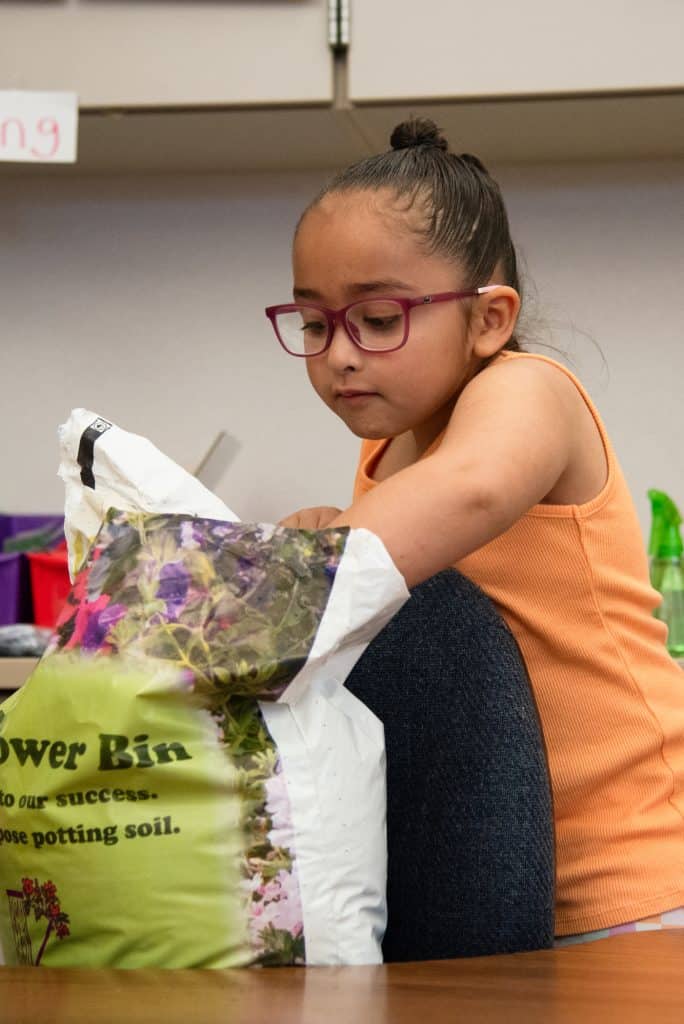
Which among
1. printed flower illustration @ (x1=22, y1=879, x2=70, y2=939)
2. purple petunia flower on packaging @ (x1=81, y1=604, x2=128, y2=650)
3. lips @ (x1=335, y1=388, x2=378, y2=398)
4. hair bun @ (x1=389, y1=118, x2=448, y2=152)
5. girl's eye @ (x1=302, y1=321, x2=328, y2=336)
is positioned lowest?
printed flower illustration @ (x1=22, y1=879, x2=70, y2=939)

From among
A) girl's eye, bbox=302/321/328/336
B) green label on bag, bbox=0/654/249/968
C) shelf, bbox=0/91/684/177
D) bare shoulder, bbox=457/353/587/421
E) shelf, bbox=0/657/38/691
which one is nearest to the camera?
green label on bag, bbox=0/654/249/968

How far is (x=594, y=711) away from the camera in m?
0.91

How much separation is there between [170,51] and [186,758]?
1281 millimetres

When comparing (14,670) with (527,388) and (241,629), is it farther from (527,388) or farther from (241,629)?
(241,629)

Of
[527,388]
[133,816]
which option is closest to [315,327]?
[527,388]

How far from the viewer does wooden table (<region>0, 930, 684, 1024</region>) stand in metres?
0.45

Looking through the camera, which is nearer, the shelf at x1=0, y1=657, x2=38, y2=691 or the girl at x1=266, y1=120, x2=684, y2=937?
the girl at x1=266, y1=120, x2=684, y2=937

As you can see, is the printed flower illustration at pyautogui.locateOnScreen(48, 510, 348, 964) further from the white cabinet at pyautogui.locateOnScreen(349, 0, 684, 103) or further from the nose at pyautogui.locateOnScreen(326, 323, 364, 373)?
the white cabinet at pyautogui.locateOnScreen(349, 0, 684, 103)

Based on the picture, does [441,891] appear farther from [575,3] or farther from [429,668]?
[575,3]

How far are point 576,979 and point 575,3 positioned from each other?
53.4 inches

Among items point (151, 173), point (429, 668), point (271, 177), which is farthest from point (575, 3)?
point (429, 668)

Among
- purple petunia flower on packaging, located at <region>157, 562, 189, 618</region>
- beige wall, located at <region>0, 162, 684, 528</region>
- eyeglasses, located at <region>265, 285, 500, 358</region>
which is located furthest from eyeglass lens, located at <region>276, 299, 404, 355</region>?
beige wall, located at <region>0, 162, 684, 528</region>

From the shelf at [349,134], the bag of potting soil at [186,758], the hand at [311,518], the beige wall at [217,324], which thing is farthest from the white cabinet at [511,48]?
the bag of potting soil at [186,758]

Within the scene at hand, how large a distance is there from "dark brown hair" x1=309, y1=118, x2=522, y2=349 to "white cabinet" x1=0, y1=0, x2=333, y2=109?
0.64 meters
